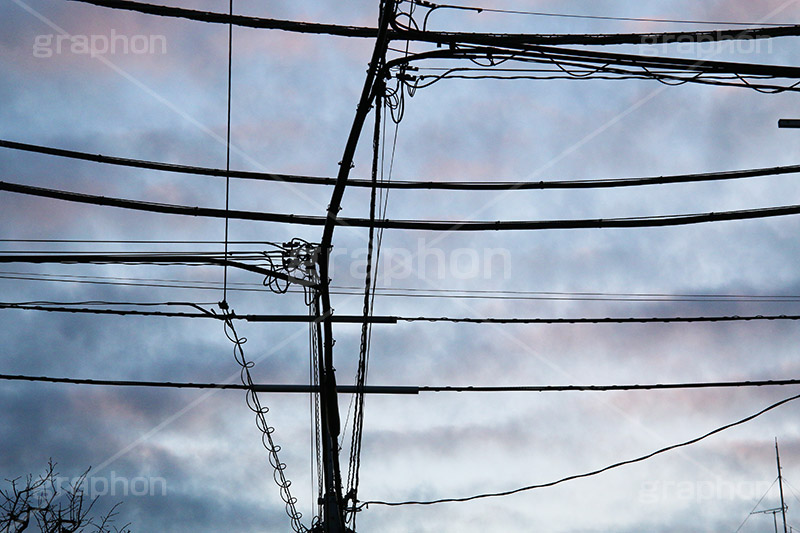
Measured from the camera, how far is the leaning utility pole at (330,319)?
320 inches

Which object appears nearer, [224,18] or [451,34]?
[451,34]

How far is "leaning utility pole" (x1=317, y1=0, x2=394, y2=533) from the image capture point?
8125 mm

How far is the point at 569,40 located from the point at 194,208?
15.3 feet

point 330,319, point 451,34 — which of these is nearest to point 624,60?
point 451,34

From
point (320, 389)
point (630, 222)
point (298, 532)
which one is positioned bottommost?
point (298, 532)

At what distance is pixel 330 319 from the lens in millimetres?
10727

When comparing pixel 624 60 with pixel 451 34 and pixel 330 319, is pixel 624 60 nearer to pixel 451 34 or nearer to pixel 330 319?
pixel 451 34

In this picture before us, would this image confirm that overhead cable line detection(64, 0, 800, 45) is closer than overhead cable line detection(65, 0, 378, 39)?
Yes

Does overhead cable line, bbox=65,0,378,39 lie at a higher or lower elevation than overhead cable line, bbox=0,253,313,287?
higher

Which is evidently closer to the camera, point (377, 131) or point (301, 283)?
point (377, 131)

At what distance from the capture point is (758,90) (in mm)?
8594

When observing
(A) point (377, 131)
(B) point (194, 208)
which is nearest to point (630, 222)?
(A) point (377, 131)

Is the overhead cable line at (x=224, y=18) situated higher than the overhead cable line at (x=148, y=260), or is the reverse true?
the overhead cable line at (x=224, y=18)

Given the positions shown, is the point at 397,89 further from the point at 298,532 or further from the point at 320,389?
the point at 298,532
